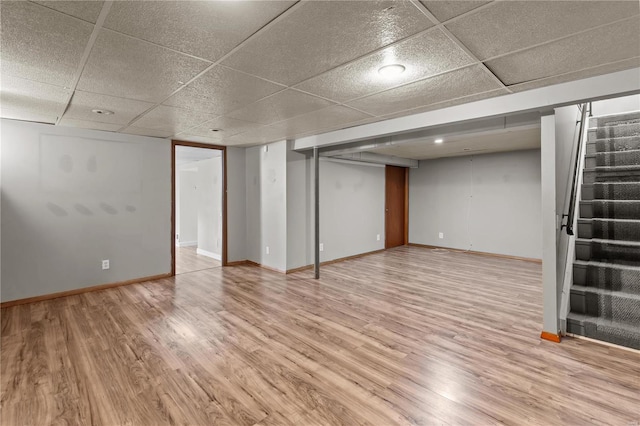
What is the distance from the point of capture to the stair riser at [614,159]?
3.61 metres

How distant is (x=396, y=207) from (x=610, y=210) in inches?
177

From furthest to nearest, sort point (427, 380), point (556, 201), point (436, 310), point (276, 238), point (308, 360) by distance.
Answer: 1. point (276, 238)
2. point (436, 310)
3. point (556, 201)
4. point (308, 360)
5. point (427, 380)

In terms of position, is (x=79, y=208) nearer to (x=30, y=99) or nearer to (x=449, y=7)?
(x=30, y=99)

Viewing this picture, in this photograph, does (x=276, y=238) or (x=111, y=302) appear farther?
(x=276, y=238)

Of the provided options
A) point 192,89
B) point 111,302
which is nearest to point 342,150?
point 192,89

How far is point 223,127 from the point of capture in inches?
158

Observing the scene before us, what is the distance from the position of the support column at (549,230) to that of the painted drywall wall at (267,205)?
11.4 ft

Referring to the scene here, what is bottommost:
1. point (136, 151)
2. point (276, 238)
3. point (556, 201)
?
point (276, 238)

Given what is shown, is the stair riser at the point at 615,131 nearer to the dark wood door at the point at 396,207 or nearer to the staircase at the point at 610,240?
the staircase at the point at 610,240

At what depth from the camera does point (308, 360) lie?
7.98 ft

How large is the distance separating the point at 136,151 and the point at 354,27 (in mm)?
4203

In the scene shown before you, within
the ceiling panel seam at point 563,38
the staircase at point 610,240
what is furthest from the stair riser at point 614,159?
the ceiling panel seam at point 563,38

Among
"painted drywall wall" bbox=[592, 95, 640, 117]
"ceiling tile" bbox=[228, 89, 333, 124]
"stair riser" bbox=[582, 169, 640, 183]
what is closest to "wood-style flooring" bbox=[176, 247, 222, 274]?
"ceiling tile" bbox=[228, 89, 333, 124]

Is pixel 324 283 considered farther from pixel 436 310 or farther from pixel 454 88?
pixel 454 88
